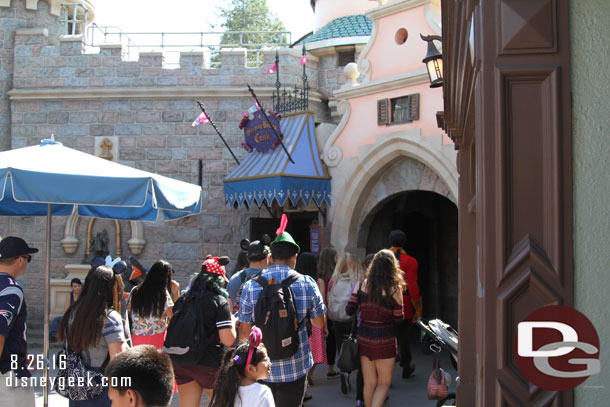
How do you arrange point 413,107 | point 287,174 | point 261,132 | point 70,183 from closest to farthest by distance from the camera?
point 70,183, point 413,107, point 287,174, point 261,132

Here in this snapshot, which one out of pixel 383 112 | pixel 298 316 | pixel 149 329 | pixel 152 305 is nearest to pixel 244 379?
pixel 298 316

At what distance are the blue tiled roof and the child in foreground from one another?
38.3 feet

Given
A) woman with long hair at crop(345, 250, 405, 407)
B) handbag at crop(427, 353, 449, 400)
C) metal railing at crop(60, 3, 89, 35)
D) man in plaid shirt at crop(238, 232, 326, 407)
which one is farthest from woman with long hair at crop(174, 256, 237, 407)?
metal railing at crop(60, 3, 89, 35)

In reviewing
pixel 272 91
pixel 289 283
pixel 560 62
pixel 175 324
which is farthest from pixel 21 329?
pixel 272 91

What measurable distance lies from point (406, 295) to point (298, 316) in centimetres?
316

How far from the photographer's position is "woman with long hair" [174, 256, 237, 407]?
15.5 ft

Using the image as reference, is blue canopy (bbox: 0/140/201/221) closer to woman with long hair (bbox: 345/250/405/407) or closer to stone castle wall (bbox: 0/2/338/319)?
woman with long hair (bbox: 345/250/405/407)

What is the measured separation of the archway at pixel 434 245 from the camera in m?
12.8

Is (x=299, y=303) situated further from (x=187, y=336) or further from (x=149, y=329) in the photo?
(x=149, y=329)

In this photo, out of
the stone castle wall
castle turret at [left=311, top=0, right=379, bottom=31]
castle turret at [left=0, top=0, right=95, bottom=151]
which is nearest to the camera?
the stone castle wall

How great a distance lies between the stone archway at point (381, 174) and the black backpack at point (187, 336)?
18.0 feet

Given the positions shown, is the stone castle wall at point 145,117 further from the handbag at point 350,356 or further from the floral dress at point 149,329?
the floral dress at point 149,329

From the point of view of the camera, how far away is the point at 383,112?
1042 cm

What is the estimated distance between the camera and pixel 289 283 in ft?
14.8
